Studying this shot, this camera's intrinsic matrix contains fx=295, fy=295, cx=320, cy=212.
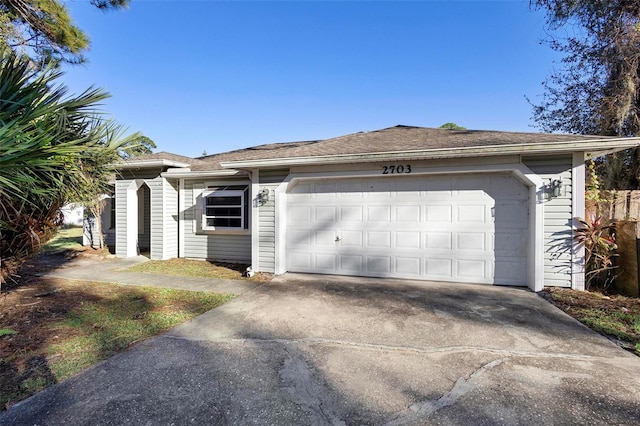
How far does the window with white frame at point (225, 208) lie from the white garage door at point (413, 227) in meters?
2.02

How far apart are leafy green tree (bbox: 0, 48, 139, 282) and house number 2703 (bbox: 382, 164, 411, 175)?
5.24 metres

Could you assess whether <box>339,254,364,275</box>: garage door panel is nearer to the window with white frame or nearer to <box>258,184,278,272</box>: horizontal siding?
<box>258,184,278,272</box>: horizontal siding

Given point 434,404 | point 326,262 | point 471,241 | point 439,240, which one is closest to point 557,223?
point 471,241

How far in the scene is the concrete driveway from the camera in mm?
2361

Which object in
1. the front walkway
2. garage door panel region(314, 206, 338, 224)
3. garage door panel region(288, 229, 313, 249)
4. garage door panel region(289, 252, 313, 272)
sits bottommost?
the front walkway

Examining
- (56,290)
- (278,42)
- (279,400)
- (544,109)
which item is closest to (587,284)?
(279,400)

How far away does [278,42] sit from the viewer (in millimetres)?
10906

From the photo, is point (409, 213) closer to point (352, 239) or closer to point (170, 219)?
point (352, 239)

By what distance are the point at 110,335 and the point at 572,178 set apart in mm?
8204

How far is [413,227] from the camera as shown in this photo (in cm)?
673

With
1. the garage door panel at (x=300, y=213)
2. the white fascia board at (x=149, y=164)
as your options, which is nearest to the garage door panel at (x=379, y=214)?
the garage door panel at (x=300, y=213)

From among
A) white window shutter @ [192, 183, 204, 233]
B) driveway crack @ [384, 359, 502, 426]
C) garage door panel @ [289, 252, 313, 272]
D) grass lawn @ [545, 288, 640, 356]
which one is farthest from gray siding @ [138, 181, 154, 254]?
grass lawn @ [545, 288, 640, 356]

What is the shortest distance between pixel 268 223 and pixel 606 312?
6.58 metres

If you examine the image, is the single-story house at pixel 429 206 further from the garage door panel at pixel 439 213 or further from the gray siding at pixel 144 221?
the gray siding at pixel 144 221
